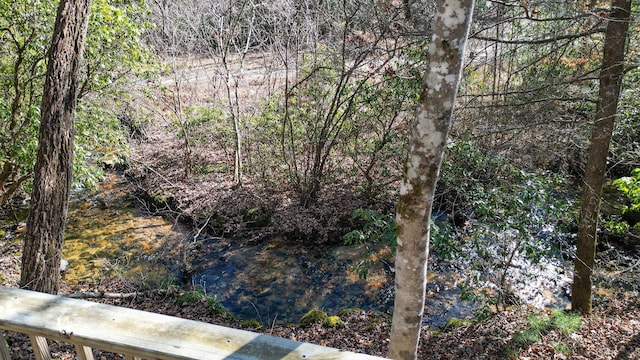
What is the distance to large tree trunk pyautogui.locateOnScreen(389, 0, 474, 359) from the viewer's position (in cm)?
212

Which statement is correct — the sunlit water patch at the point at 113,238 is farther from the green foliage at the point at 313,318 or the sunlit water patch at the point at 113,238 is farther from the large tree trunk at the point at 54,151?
the green foliage at the point at 313,318

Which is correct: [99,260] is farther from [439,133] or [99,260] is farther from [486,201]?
[439,133]

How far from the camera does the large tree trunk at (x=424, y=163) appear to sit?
2.12m

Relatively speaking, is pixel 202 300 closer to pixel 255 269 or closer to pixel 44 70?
pixel 255 269

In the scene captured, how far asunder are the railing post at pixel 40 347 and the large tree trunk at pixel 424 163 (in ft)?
5.89

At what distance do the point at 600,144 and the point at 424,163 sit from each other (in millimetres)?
4246

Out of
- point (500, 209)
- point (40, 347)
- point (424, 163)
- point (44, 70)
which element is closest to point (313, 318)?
point (500, 209)

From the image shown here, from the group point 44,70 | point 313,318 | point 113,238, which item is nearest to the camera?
point 313,318

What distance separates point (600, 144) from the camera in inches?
209

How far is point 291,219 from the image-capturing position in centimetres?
897

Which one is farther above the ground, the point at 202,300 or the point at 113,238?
the point at 113,238

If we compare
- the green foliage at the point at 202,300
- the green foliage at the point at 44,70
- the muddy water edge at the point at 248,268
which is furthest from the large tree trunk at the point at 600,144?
the green foliage at the point at 44,70

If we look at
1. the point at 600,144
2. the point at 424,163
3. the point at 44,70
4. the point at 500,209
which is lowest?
the point at 500,209

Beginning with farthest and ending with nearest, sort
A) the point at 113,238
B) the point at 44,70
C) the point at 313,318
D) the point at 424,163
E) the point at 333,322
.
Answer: the point at 113,238 → the point at 44,70 → the point at 313,318 → the point at 333,322 → the point at 424,163
